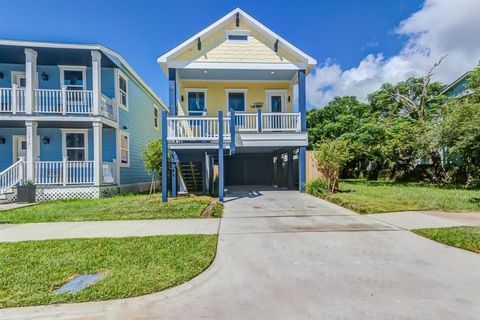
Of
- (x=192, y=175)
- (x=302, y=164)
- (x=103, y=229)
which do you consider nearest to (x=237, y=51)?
(x=302, y=164)

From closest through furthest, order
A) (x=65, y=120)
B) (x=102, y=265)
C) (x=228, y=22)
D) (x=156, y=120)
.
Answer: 1. (x=102, y=265)
2. (x=65, y=120)
3. (x=228, y=22)
4. (x=156, y=120)

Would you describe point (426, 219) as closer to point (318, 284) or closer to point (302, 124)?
point (318, 284)

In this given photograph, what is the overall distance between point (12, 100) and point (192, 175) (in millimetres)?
8647

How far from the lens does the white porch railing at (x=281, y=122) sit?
43.2ft

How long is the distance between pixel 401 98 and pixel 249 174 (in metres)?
15.5

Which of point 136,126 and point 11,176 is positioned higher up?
point 136,126

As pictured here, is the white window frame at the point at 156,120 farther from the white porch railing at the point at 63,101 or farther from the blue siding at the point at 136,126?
the white porch railing at the point at 63,101

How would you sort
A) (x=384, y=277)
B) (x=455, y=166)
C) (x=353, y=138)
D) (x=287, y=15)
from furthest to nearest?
(x=353, y=138)
(x=455, y=166)
(x=287, y=15)
(x=384, y=277)

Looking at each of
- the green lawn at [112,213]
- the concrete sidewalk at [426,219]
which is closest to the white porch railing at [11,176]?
the green lawn at [112,213]

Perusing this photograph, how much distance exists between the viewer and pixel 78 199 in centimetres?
1231

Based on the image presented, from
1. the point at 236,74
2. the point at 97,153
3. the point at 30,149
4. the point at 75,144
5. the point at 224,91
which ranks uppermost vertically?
the point at 236,74

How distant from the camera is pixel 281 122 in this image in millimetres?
13328

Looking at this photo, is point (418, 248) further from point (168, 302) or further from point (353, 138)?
point (353, 138)

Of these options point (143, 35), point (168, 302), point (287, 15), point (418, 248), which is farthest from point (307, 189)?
point (143, 35)
